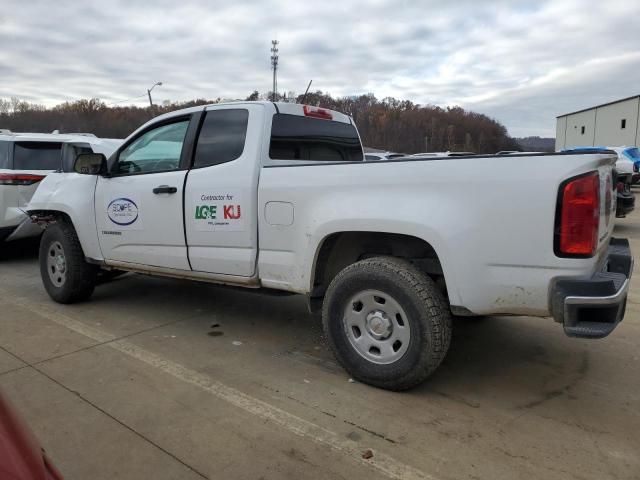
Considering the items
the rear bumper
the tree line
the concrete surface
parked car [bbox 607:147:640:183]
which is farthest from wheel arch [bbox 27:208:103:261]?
the tree line

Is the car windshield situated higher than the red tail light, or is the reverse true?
the car windshield

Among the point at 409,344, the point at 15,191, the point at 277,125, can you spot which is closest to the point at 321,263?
the point at 409,344

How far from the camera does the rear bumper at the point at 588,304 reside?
275 centimetres

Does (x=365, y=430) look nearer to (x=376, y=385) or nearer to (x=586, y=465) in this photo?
(x=376, y=385)

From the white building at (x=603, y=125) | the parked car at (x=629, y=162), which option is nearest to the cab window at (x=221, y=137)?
the parked car at (x=629, y=162)

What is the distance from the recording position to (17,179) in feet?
24.5

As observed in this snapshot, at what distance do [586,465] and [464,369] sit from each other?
1269 millimetres

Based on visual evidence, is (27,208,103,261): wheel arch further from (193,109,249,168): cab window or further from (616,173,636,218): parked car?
(616,173,636,218): parked car

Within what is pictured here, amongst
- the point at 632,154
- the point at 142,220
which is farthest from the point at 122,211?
the point at 632,154

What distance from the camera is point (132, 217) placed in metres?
4.82

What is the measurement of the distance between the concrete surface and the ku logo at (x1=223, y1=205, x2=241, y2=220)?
108 cm

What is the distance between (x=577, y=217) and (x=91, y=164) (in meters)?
4.26

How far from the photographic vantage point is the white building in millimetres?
49344

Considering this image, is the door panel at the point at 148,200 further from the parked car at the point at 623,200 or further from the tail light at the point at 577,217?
the parked car at the point at 623,200
